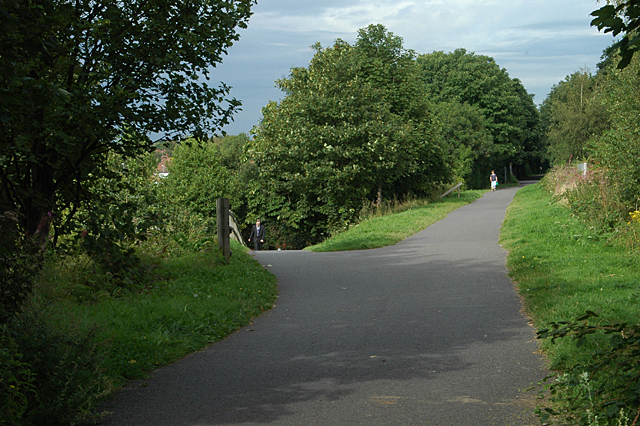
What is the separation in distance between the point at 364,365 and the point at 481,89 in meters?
63.8

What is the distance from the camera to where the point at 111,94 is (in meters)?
8.30

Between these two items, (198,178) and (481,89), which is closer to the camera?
(198,178)

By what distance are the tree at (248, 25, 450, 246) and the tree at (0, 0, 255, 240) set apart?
19.6 metres

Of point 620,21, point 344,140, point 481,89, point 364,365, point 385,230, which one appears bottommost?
point 364,365

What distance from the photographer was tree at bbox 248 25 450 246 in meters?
30.0

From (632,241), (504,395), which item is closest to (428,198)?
(632,241)

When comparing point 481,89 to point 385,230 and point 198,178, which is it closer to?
point 198,178

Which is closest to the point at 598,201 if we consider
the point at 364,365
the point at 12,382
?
the point at 364,365

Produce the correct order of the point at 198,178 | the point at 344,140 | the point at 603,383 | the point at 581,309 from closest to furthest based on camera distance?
the point at 603,383 → the point at 581,309 → the point at 344,140 → the point at 198,178

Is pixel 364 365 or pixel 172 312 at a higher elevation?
pixel 172 312

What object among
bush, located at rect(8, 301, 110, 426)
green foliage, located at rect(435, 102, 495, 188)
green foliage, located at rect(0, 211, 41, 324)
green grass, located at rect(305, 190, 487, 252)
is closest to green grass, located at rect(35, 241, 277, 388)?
bush, located at rect(8, 301, 110, 426)

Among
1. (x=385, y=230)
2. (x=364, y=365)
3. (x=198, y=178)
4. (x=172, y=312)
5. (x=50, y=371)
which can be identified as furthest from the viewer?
(x=198, y=178)

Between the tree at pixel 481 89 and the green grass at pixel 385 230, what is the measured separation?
3702 centimetres

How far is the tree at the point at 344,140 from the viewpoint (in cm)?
2998
